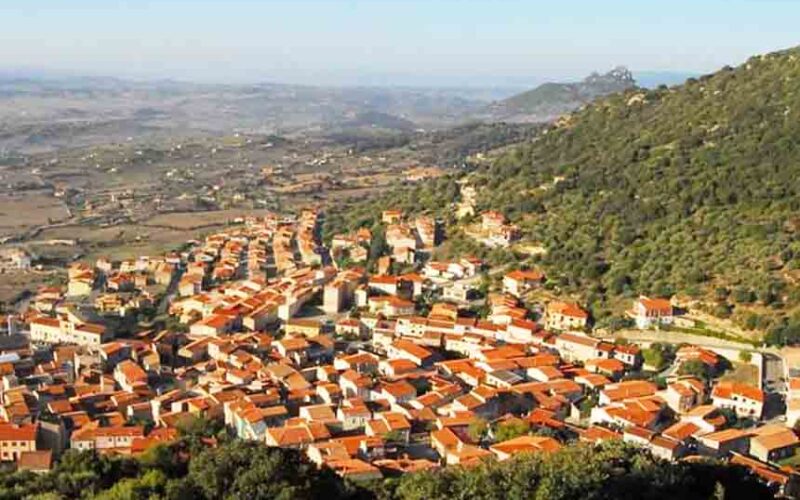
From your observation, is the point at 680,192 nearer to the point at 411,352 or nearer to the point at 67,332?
the point at 411,352

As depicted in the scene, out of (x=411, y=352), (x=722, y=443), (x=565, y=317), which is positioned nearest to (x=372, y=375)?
(x=411, y=352)

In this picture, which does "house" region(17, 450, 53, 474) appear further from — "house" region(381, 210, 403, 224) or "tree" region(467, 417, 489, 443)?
"house" region(381, 210, 403, 224)

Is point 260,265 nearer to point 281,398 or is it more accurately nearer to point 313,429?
point 281,398

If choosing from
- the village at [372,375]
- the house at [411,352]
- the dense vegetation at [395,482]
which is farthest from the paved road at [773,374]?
the house at [411,352]

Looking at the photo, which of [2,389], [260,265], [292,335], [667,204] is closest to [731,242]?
[667,204]

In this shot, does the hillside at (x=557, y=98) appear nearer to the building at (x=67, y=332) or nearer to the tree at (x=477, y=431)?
the building at (x=67, y=332)
